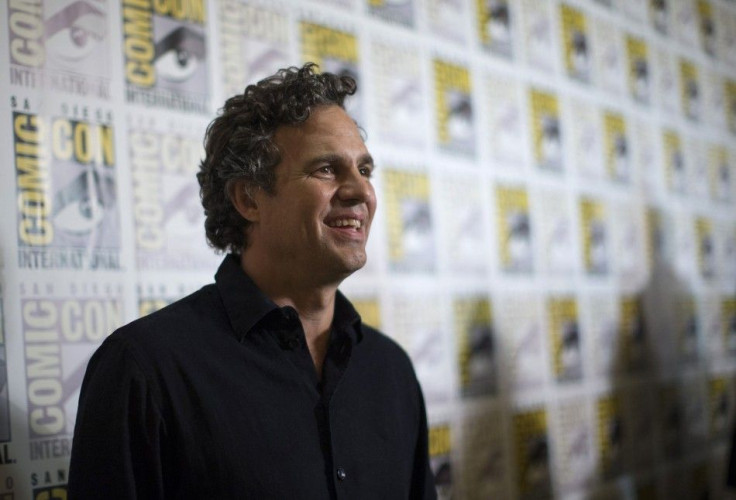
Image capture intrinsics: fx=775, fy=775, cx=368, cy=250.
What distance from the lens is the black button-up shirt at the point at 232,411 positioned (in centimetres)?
106

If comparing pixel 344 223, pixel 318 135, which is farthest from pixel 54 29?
pixel 344 223

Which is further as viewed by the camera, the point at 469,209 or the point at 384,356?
the point at 469,209

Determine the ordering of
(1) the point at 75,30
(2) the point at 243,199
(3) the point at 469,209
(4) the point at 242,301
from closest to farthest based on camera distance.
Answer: (4) the point at 242,301
(2) the point at 243,199
(1) the point at 75,30
(3) the point at 469,209

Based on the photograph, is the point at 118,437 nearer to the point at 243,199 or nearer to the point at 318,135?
the point at 243,199

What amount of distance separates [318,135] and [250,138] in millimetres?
116

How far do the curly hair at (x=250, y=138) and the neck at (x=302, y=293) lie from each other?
8 centimetres

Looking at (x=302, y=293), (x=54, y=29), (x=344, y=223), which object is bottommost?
(x=302, y=293)

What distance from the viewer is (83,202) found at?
Result: 1425 millimetres

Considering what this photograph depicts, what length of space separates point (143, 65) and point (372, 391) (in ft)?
2.57

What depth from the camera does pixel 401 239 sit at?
202cm

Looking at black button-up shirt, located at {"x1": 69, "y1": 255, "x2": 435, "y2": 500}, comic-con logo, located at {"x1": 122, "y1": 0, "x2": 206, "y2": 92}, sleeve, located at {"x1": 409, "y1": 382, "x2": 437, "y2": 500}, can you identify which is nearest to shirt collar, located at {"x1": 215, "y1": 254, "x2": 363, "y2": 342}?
black button-up shirt, located at {"x1": 69, "y1": 255, "x2": 435, "y2": 500}

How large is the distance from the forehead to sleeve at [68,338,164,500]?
1.43 feet

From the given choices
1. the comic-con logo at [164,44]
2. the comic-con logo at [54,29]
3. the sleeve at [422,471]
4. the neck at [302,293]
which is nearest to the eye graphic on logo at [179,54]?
the comic-con logo at [164,44]

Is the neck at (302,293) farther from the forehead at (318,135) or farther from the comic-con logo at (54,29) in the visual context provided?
the comic-con logo at (54,29)
